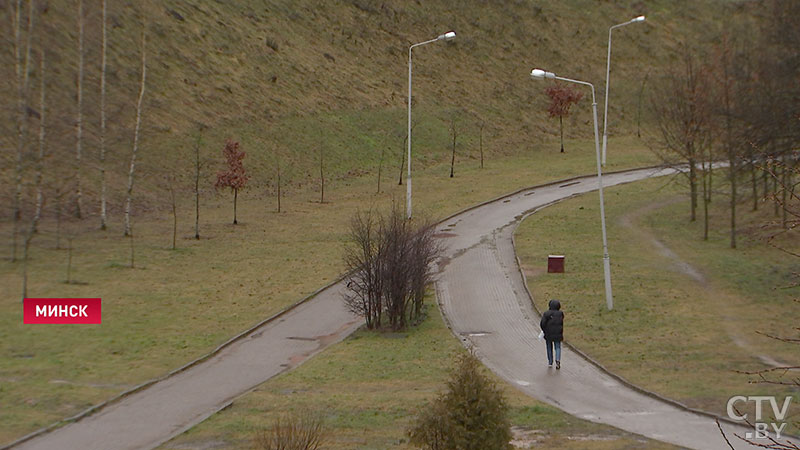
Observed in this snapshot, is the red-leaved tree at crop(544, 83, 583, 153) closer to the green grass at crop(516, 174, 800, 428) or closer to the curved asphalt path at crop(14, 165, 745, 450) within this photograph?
the green grass at crop(516, 174, 800, 428)

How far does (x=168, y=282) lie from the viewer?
3038cm

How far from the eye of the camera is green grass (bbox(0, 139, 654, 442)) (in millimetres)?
20453

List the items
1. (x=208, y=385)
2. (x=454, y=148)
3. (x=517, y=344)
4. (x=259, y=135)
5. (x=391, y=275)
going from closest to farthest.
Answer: (x=208, y=385)
(x=517, y=344)
(x=391, y=275)
(x=259, y=135)
(x=454, y=148)

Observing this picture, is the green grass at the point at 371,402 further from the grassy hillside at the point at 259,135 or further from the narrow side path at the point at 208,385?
the grassy hillside at the point at 259,135

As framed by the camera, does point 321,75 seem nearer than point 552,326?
No

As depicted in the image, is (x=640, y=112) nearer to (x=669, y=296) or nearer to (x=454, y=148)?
(x=454, y=148)

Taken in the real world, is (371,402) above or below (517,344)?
below

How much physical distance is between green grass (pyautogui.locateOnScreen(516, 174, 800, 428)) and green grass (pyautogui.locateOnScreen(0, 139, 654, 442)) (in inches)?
295

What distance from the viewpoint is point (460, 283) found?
30188mm

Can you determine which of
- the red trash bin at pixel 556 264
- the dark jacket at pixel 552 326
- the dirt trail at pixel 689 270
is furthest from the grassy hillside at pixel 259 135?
the dark jacket at pixel 552 326

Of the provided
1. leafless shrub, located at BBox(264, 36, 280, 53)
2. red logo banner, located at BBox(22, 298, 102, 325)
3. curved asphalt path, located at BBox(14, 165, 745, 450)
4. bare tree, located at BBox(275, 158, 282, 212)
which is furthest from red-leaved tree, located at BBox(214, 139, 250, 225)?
leafless shrub, located at BBox(264, 36, 280, 53)

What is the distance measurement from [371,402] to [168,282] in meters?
14.1

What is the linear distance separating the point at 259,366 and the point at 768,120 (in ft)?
60.0

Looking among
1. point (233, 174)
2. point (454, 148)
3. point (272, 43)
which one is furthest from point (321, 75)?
point (233, 174)
